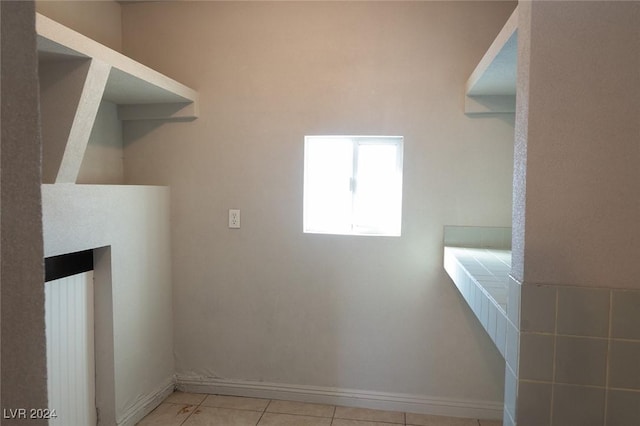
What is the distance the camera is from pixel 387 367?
2.22 m

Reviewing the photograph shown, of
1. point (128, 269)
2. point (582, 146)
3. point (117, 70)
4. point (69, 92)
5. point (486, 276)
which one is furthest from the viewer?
point (128, 269)

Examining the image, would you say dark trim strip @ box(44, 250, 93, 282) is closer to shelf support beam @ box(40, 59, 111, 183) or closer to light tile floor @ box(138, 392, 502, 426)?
shelf support beam @ box(40, 59, 111, 183)

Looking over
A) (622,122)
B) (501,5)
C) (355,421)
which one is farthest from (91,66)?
(355,421)

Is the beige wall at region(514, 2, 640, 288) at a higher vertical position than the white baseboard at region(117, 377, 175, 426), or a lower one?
higher

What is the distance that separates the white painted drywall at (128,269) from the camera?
1654mm

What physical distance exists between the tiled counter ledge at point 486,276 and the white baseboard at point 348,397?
86 centimetres

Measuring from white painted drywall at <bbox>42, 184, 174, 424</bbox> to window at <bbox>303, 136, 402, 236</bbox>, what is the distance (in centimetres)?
98

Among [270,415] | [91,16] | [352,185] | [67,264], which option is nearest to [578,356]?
[352,185]

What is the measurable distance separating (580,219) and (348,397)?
1.85 metres

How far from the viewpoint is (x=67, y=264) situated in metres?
1.73

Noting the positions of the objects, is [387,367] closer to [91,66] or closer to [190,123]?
[190,123]

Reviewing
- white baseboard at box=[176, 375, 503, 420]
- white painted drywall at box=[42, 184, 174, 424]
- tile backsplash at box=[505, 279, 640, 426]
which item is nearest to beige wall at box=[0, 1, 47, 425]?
tile backsplash at box=[505, 279, 640, 426]

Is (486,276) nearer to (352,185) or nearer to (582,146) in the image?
(582,146)

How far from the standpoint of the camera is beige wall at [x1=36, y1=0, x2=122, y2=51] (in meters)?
1.83
